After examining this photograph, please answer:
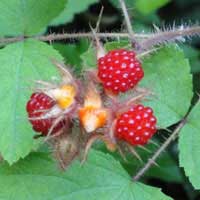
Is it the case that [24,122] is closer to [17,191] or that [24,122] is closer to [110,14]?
[17,191]

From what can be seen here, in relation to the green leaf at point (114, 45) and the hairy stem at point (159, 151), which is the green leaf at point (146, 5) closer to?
the green leaf at point (114, 45)

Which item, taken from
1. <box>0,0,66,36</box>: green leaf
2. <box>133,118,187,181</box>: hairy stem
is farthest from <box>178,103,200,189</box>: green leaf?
<box>0,0,66,36</box>: green leaf

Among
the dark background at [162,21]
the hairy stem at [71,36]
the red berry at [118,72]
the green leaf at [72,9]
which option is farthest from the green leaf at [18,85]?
the dark background at [162,21]

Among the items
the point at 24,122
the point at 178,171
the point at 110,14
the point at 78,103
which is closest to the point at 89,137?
the point at 78,103

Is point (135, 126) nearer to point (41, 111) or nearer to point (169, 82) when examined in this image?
point (41, 111)

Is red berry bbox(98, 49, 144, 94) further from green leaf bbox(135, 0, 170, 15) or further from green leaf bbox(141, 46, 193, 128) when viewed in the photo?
green leaf bbox(135, 0, 170, 15)

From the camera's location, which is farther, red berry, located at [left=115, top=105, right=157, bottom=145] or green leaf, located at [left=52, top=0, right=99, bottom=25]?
green leaf, located at [left=52, top=0, right=99, bottom=25]

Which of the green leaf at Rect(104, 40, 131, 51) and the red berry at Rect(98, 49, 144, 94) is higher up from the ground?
the red berry at Rect(98, 49, 144, 94)
